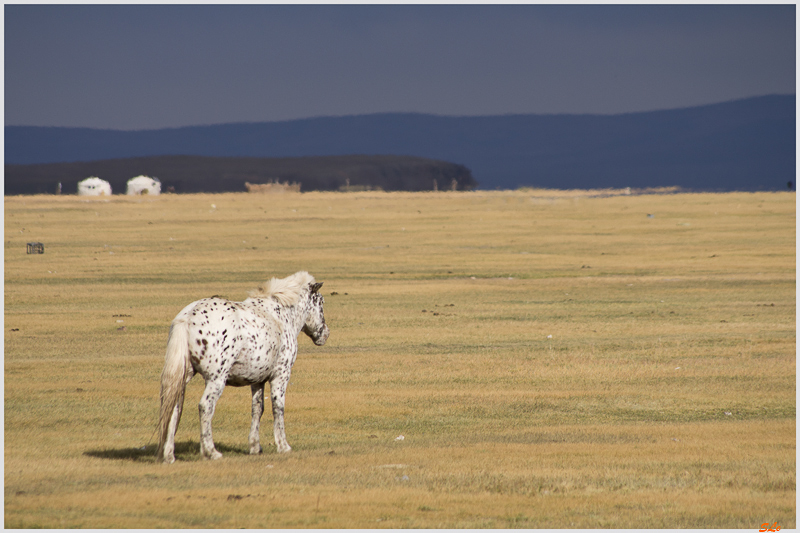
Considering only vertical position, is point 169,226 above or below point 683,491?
above

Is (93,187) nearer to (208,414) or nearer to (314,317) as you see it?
(314,317)

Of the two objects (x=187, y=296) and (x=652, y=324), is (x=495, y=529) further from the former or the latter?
(x=187, y=296)

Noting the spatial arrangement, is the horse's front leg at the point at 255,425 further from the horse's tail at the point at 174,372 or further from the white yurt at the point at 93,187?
the white yurt at the point at 93,187

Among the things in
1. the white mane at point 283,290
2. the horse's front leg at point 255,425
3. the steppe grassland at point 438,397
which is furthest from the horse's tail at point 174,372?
the white mane at point 283,290

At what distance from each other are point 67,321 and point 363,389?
11.5 m

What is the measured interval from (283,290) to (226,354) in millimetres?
1532

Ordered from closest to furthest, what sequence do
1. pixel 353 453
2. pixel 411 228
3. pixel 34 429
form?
pixel 353 453, pixel 34 429, pixel 411 228

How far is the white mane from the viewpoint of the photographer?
1241cm

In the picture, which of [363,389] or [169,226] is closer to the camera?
[363,389]

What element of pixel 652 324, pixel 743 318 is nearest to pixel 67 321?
pixel 652 324

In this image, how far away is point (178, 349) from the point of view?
36.1 ft

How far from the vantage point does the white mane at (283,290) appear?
12.4 m

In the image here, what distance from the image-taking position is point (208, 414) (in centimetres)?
1127

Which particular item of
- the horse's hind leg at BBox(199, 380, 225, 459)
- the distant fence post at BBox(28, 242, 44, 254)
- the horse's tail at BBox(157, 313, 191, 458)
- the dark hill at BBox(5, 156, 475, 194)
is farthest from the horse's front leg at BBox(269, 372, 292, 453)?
the dark hill at BBox(5, 156, 475, 194)
